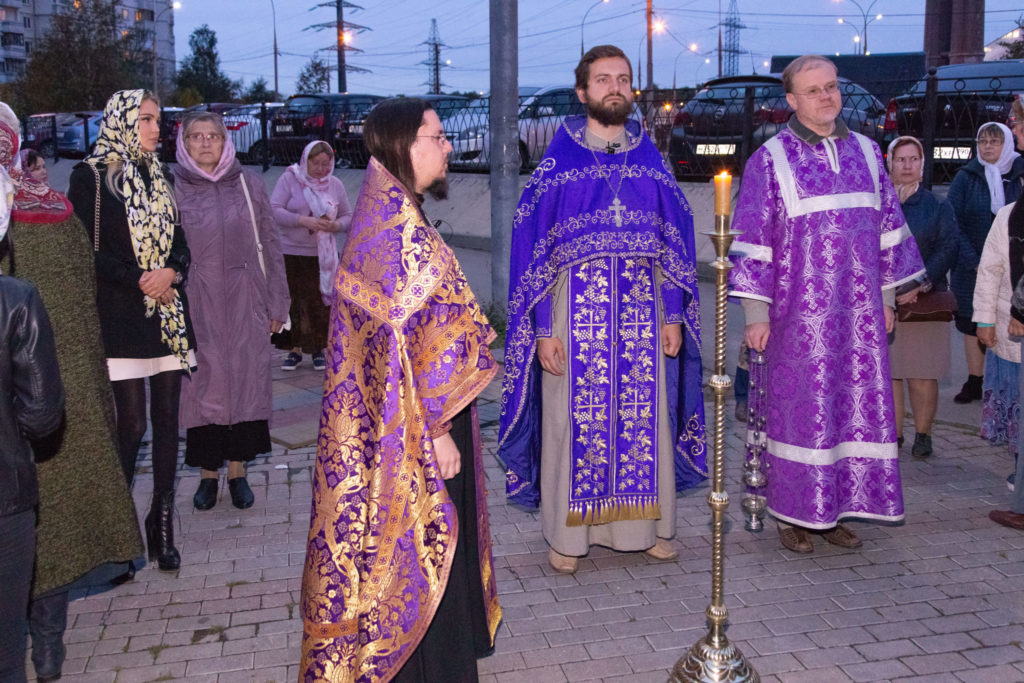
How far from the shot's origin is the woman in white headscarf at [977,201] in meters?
7.39

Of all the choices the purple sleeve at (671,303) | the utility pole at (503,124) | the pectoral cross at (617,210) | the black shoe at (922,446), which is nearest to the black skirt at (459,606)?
the pectoral cross at (617,210)

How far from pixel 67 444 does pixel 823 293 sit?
347 centimetres

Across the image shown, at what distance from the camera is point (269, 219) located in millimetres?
5918

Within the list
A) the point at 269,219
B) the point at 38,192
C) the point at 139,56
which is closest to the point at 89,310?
the point at 38,192

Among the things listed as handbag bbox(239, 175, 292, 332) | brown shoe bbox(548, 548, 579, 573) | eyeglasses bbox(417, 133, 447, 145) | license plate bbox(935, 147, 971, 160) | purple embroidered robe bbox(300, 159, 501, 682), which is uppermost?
license plate bbox(935, 147, 971, 160)

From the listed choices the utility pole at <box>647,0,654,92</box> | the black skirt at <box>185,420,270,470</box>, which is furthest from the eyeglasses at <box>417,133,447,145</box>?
the utility pole at <box>647,0,654,92</box>

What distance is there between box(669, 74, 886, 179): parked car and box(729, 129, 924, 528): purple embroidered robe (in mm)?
9284

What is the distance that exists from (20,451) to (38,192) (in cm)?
145

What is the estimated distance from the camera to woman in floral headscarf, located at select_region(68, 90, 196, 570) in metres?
4.79

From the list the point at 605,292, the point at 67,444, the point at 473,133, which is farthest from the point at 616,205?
the point at 473,133

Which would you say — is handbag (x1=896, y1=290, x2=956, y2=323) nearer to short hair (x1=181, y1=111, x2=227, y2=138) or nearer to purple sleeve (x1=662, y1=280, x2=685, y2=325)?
purple sleeve (x1=662, y1=280, x2=685, y2=325)

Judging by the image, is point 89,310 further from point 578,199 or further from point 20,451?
point 578,199

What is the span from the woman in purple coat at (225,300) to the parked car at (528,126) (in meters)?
10.4

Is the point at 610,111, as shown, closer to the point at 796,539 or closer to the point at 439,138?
the point at 439,138
